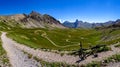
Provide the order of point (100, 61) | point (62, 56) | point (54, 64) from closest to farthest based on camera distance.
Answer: point (100, 61) → point (54, 64) → point (62, 56)

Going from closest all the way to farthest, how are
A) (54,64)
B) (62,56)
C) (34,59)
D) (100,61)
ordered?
(100,61), (54,64), (34,59), (62,56)

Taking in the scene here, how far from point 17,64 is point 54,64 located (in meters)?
6.40

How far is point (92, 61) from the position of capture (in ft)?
113

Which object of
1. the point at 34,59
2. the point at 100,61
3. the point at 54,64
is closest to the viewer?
the point at 100,61

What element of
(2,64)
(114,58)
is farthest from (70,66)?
(2,64)

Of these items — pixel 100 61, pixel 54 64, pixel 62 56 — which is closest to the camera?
pixel 100 61

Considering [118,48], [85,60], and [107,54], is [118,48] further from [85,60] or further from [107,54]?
[85,60]

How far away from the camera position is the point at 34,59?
40469mm

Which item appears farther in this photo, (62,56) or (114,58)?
(62,56)

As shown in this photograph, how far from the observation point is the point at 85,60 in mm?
36688

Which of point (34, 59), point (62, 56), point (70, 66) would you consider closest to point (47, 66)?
point (70, 66)

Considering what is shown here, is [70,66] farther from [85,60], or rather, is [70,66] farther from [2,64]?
[2,64]

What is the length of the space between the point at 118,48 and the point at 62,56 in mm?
11858

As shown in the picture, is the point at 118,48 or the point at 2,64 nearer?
the point at 2,64
